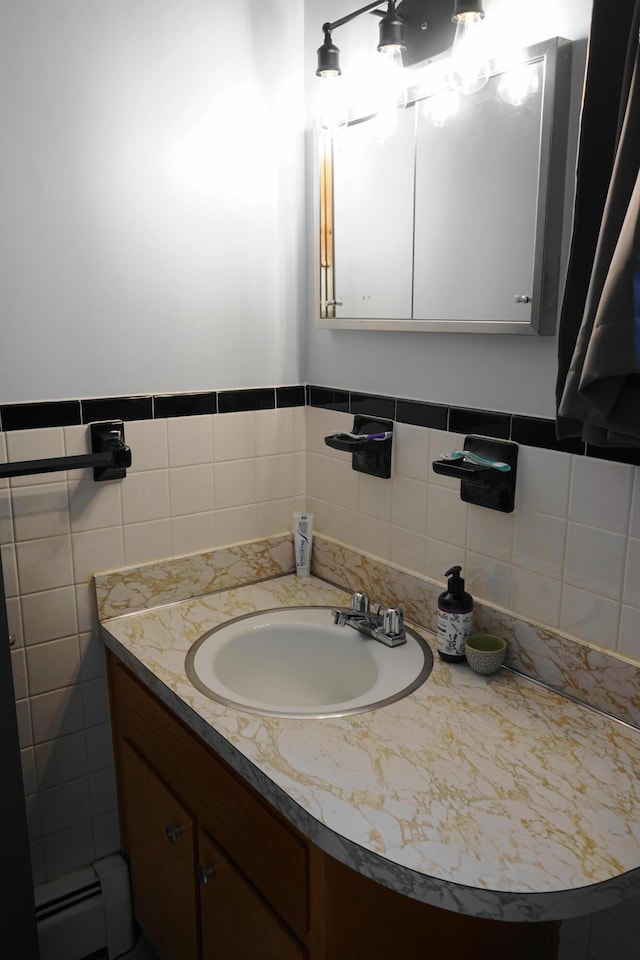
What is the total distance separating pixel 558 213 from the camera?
1224 mm

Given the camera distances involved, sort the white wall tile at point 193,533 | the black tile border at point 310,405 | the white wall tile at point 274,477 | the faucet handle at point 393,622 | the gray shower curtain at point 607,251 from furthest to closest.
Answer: the white wall tile at point 274,477 < the white wall tile at point 193,533 < the faucet handle at point 393,622 < the black tile border at point 310,405 < the gray shower curtain at point 607,251

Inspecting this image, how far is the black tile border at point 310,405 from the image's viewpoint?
1.31m

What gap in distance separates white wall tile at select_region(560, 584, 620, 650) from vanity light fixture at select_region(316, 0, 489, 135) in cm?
88

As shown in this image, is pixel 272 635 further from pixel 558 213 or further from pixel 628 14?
pixel 628 14

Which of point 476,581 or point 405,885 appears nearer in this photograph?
point 405,885

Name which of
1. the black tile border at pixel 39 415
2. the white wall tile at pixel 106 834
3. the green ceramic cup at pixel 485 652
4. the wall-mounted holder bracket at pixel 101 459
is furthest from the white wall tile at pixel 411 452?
the white wall tile at pixel 106 834

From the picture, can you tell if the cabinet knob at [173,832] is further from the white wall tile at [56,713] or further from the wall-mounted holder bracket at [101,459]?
the wall-mounted holder bracket at [101,459]

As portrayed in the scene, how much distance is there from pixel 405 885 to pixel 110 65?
4.95 ft

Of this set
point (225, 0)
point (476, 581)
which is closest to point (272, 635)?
point (476, 581)

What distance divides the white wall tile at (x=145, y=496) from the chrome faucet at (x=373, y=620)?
0.45 meters

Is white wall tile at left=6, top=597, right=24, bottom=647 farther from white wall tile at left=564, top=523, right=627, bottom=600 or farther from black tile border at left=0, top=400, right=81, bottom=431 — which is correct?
white wall tile at left=564, top=523, right=627, bottom=600

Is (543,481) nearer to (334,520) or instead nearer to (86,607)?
(334,520)

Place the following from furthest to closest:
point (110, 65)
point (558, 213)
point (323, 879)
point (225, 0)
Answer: point (225, 0) → point (110, 65) → point (558, 213) → point (323, 879)

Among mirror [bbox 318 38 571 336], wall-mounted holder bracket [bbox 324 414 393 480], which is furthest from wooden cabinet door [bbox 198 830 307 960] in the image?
mirror [bbox 318 38 571 336]
